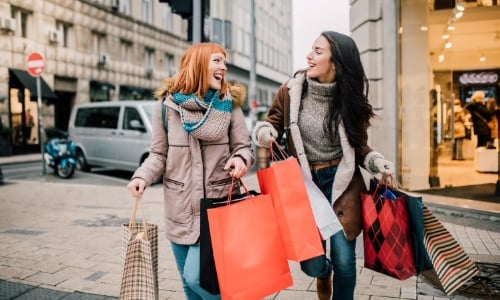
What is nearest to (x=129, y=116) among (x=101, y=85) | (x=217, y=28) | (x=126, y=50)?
(x=101, y=85)

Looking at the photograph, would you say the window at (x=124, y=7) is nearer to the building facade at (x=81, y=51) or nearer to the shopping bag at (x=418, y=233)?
the building facade at (x=81, y=51)

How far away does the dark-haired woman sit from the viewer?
9.33 feet

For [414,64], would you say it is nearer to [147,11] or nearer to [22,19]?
[22,19]

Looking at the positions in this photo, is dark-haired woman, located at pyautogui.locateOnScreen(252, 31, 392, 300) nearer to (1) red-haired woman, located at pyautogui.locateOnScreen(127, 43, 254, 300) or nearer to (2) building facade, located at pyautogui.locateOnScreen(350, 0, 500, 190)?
(1) red-haired woman, located at pyautogui.locateOnScreen(127, 43, 254, 300)

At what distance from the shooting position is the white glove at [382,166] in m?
2.79

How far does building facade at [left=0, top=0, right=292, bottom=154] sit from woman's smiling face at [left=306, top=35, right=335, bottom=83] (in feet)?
37.1

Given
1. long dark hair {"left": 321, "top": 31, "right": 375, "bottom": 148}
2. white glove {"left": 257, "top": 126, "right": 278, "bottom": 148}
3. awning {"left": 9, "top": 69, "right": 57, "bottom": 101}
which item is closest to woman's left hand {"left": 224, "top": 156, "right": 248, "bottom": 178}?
white glove {"left": 257, "top": 126, "right": 278, "bottom": 148}

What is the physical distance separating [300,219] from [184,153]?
705 mm

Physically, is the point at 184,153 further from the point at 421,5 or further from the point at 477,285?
the point at 421,5

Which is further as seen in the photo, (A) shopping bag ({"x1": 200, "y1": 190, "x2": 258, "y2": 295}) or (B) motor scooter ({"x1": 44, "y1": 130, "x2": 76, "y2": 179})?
(B) motor scooter ({"x1": 44, "y1": 130, "x2": 76, "y2": 179})

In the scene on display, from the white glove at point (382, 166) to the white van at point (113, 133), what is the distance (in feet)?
28.2

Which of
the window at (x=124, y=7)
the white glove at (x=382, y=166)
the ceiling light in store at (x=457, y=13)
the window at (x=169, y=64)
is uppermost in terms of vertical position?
the window at (x=124, y=7)

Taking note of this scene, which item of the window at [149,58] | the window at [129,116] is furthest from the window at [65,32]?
the window at [129,116]

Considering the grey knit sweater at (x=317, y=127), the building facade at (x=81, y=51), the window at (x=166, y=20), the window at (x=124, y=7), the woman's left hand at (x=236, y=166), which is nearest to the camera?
the woman's left hand at (x=236, y=166)
